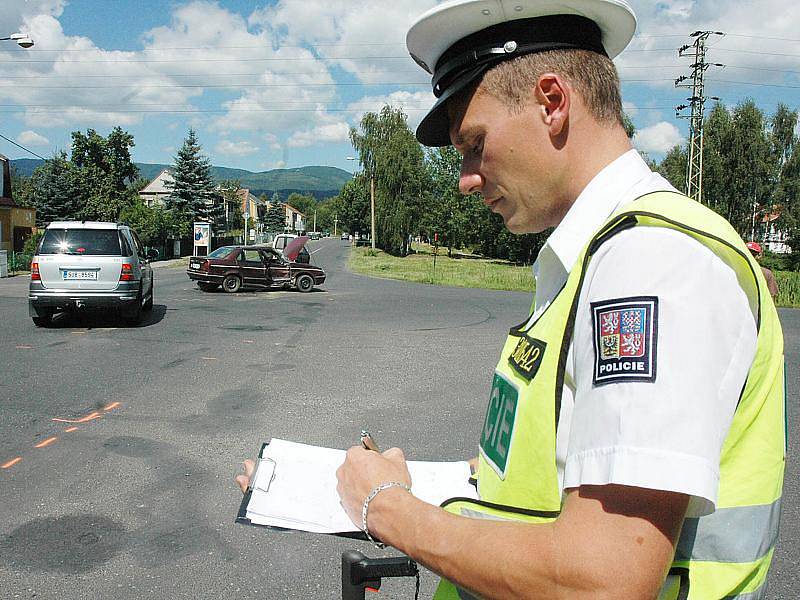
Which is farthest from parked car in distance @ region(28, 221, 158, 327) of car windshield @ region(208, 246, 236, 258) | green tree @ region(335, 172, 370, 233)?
green tree @ region(335, 172, 370, 233)

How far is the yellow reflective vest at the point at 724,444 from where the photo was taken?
0.99 metres

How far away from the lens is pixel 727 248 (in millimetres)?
951

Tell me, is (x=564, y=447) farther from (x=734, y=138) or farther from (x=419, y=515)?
(x=734, y=138)

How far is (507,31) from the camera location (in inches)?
Result: 47.4

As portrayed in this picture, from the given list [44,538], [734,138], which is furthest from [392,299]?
[734,138]

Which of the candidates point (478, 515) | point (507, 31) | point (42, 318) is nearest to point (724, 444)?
point (478, 515)

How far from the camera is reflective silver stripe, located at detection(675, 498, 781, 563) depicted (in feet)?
3.26

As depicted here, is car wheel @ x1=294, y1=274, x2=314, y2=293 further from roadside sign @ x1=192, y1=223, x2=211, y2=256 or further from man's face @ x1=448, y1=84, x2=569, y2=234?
roadside sign @ x1=192, y1=223, x2=211, y2=256

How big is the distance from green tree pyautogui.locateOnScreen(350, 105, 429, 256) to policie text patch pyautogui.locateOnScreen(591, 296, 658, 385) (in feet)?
200

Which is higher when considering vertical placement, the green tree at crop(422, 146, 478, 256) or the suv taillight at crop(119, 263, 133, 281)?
the green tree at crop(422, 146, 478, 256)

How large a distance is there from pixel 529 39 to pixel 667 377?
64 cm

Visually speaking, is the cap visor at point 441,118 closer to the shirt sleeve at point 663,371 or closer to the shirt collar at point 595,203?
the shirt collar at point 595,203

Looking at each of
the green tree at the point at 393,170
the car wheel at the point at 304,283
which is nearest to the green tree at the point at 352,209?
the green tree at the point at 393,170

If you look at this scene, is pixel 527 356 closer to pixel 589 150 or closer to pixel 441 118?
pixel 589 150
